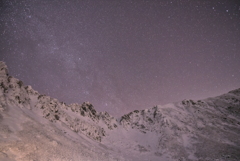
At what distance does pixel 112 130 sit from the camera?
168ft

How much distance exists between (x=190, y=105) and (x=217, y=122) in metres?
14.2

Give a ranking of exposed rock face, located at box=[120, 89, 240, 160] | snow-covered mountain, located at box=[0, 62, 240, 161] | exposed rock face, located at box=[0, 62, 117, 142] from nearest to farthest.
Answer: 1. snow-covered mountain, located at box=[0, 62, 240, 161]
2. exposed rock face, located at box=[0, 62, 117, 142]
3. exposed rock face, located at box=[120, 89, 240, 160]

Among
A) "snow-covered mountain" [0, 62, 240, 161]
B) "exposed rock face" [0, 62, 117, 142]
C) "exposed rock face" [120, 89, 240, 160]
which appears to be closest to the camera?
"snow-covered mountain" [0, 62, 240, 161]

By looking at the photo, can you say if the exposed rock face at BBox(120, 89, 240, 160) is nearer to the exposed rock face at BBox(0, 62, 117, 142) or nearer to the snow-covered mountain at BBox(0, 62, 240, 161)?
the snow-covered mountain at BBox(0, 62, 240, 161)

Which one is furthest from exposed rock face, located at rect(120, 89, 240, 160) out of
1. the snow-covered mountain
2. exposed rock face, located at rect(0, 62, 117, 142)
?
exposed rock face, located at rect(0, 62, 117, 142)

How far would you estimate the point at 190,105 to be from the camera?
64750mm

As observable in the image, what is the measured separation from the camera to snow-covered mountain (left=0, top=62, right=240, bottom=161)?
18.6 meters

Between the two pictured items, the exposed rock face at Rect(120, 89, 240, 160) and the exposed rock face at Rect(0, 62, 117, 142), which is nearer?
the exposed rock face at Rect(0, 62, 117, 142)

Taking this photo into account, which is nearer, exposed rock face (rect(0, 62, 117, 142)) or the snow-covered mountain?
the snow-covered mountain

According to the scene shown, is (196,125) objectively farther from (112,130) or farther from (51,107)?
(51,107)

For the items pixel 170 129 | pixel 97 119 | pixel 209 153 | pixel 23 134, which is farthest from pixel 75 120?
pixel 209 153

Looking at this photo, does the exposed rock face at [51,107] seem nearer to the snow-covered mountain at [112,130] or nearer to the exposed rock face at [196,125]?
the snow-covered mountain at [112,130]

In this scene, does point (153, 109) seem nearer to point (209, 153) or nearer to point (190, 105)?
point (190, 105)

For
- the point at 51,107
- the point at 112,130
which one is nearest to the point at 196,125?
the point at 112,130
